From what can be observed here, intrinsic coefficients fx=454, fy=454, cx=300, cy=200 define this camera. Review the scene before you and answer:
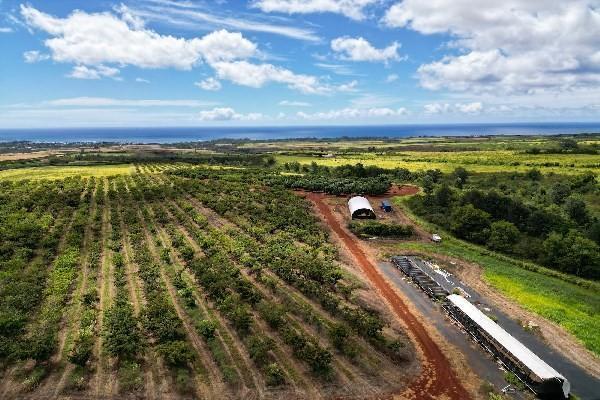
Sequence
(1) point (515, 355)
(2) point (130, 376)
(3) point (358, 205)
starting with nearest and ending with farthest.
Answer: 1. (2) point (130, 376)
2. (1) point (515, 355)
3. (3) point (358, 205)

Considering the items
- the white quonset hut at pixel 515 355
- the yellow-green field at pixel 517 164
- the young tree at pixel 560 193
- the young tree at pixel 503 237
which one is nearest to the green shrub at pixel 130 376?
the white quonset hut at pixel 515 355

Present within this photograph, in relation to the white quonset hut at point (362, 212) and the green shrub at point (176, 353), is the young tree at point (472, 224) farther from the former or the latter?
the green shrub at point (176, 353)

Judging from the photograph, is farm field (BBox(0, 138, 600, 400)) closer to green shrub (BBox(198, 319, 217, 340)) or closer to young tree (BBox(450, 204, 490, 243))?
green shrub (BBox(198, 319, 217, 340))

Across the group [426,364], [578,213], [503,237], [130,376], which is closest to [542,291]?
[503,237]

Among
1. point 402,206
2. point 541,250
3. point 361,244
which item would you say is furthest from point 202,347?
point 402,206

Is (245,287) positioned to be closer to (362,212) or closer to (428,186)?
(362,212)

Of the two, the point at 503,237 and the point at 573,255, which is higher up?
the point at 503,237

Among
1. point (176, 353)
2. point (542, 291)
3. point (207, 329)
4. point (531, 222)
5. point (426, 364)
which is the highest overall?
point (531, 222)
